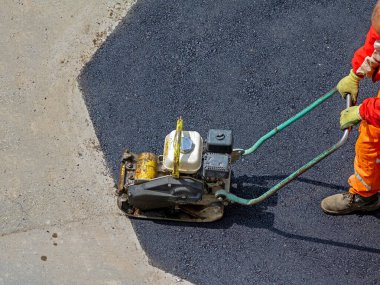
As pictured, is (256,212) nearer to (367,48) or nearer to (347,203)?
(347,203)

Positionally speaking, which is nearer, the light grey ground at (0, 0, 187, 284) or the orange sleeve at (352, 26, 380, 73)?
the orange sleeve at (352, 26, 380, 73)

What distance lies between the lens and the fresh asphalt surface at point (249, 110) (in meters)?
4.74

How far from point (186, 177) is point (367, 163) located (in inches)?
49.4

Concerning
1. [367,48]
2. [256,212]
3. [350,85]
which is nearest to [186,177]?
[256,212]

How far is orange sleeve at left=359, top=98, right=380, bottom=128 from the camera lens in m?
3.99

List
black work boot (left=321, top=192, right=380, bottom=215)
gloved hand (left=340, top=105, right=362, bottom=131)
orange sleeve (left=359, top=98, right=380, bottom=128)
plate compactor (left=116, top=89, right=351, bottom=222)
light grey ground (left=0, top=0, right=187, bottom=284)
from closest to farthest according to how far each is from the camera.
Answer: orange sleeve (left=359, top=98, right=380, bottom=128) < gloved hand (left=340, top=105, right=362, bottom=131) < plate compactor (left=116, top=89, right=351, bottom=222) < light grey ground (left=0, top=0, right=187, bottom=284) < black work boot (left=321, top=192, right=380, bottom=215)

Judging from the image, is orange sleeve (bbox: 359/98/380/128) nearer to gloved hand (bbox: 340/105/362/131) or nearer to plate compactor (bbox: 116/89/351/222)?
gloved hand (bbox: 340/105/362/131)

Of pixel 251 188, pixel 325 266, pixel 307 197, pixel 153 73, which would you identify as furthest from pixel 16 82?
pixel 325 266

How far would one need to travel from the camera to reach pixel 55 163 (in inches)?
200

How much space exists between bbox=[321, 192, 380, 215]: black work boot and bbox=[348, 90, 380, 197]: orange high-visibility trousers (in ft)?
0.25

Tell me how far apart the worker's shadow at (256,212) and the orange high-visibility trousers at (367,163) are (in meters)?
0.41

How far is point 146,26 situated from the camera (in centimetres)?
575

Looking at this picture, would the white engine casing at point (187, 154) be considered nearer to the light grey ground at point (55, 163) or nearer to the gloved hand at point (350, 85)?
the light grey ground at point (55, 163)

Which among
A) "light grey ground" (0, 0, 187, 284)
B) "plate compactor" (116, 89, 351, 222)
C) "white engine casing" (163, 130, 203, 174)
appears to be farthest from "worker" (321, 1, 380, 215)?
"light grey ground" (0, 0, 187, 284)
